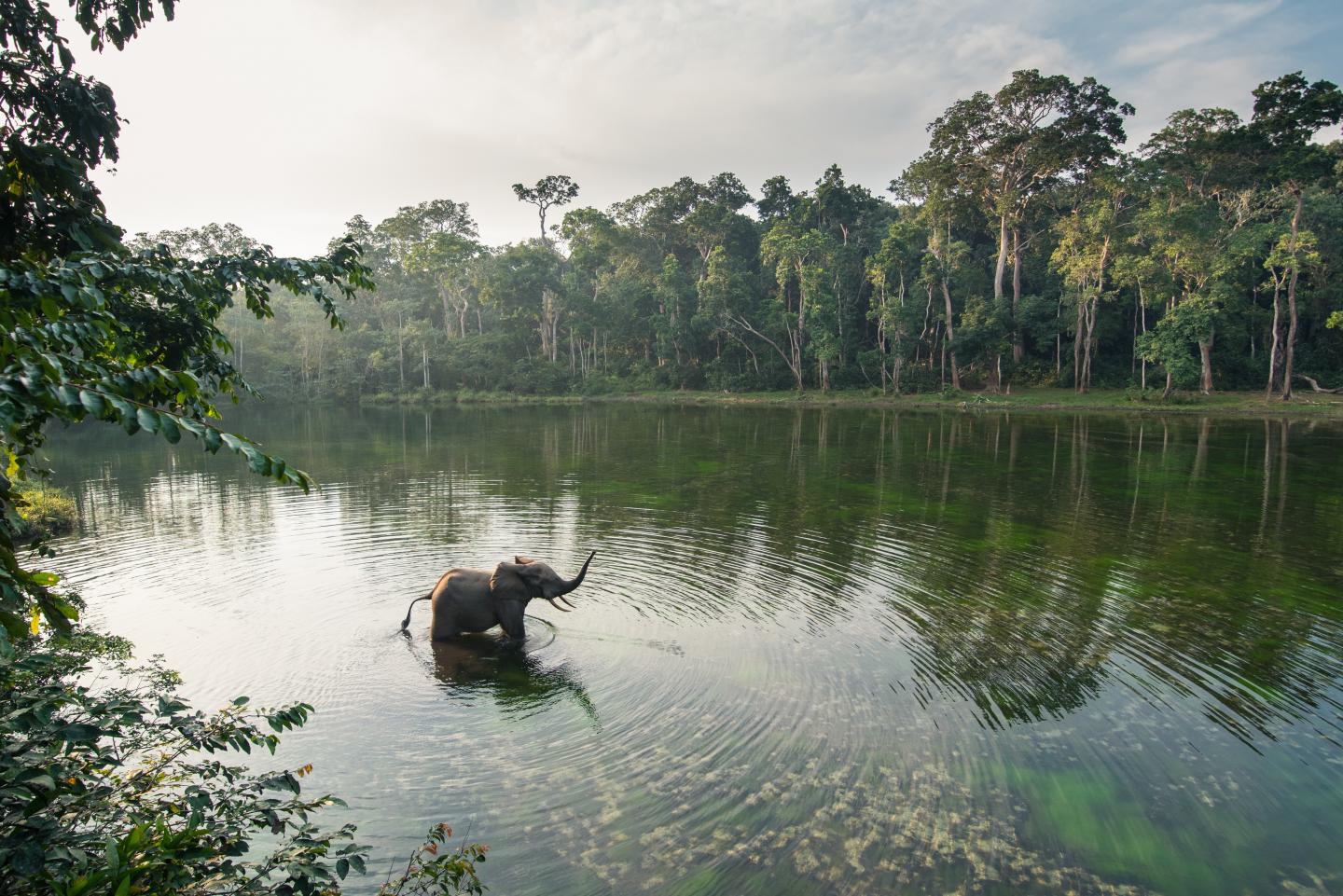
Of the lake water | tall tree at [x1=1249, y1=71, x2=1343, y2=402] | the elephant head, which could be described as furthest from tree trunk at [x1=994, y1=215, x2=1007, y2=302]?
the elephant head

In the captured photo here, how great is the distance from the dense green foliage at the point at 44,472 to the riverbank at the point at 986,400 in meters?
45.3

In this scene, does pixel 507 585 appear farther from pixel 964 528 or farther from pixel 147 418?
pixel 964 528

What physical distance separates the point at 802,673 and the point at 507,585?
11.9ft

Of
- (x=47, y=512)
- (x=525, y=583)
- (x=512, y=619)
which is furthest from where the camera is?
(x=47, y=512)

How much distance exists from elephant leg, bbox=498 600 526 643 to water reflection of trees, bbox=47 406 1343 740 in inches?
86.5

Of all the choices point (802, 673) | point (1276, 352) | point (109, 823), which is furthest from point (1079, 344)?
point (109, 823)

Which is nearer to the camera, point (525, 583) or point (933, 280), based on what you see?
point (525, 583)

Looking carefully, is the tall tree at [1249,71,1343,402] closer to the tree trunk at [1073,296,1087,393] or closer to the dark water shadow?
the tree trunk at [1073,296,1087,393]

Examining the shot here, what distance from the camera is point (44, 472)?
4539 millimetres

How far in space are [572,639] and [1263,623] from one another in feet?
29.9

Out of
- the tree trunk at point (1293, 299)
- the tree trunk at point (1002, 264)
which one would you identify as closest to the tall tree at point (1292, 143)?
the tree trunk at point (1293, 299)

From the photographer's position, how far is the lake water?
18.4ft

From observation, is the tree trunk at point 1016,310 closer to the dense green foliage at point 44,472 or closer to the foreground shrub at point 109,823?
the dense green foliage at point 44,472

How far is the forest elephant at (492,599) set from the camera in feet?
30.0
